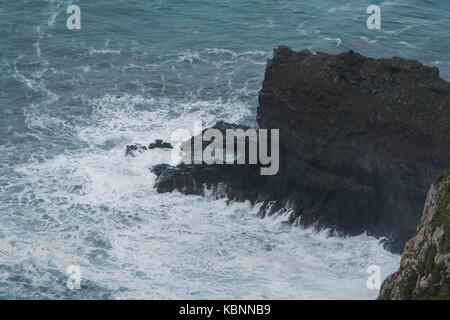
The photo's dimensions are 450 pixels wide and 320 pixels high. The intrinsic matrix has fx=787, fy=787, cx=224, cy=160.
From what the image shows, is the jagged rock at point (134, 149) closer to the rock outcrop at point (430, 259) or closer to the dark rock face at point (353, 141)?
the dark rock face at point (353, 141)

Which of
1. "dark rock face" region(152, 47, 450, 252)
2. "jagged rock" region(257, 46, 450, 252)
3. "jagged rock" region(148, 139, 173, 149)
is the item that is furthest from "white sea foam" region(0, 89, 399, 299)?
"jagged rock" region(257, 46, 450, 252)

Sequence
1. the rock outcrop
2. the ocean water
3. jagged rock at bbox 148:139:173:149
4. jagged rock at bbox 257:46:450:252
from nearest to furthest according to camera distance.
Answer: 1. the rock outcrop
2. the ocean water
3. jagged rock at bbox 257:46:450:252
4. jagged rock at bbox 148:139:173:149

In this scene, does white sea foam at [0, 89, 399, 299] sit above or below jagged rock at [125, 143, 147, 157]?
below

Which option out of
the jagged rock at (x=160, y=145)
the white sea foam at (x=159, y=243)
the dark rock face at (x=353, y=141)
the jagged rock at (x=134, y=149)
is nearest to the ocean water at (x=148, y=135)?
the white sea foam at (x=159, y=243)

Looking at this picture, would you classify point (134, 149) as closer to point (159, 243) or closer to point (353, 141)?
point (159, 243)

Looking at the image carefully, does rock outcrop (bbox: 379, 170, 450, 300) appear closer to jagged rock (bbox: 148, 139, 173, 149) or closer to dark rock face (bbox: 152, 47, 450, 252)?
dark rock face (bbox: 152, 47, 450, 252)

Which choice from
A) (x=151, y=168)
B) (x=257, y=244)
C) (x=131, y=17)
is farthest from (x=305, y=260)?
(x=131, y=17)
